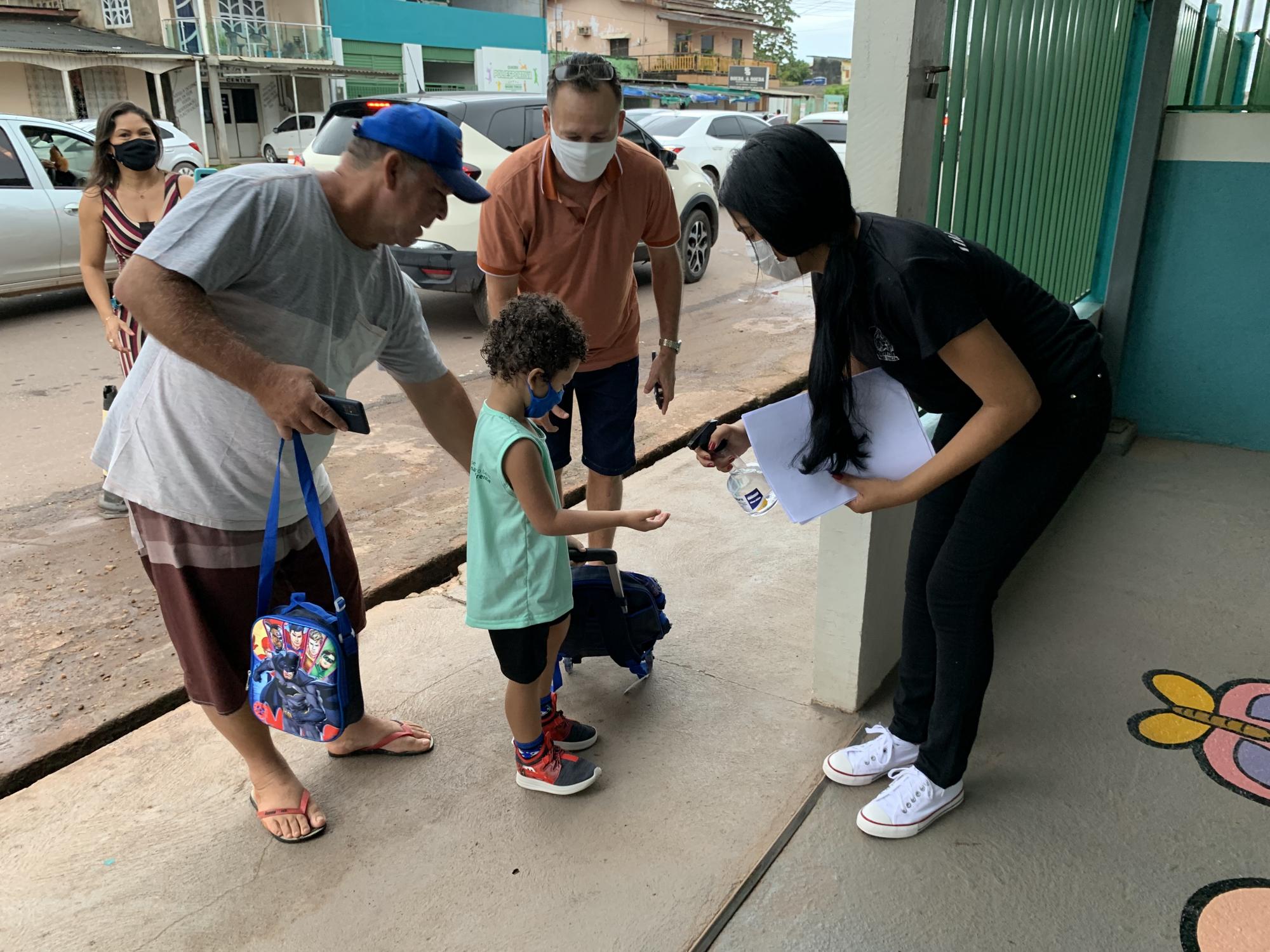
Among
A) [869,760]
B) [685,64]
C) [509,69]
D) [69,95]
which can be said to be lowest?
[869,760]

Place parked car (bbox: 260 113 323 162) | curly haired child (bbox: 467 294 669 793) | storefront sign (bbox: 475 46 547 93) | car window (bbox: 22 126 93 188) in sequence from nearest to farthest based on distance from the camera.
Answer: curly haired child (bbox: 467 294 669 793)
car window (bbox: 22 126 93 188)
parked car (bbox: 260 113 323 162)
storefront sign (bbox: 475 46 547 93)

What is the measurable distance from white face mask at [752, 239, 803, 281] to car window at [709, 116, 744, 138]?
47.3 feet

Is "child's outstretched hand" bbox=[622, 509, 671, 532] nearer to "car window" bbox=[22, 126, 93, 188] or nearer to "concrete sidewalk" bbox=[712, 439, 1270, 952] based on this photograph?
"concrete sidewalk" bbox=[712, 439, 1270, 952]

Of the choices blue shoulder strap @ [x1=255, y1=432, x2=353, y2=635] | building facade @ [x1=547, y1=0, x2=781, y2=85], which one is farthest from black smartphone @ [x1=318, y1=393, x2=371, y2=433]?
building facade @ [x1=547, y1=0, x2=781, y2=85]

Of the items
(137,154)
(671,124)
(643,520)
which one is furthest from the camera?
(671,124)

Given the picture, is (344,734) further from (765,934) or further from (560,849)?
(765,934)

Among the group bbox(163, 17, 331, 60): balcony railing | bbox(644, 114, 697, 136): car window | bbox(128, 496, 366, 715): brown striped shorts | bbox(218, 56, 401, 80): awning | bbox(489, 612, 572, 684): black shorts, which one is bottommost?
bbox(489, 612, 572, 684): black shorts

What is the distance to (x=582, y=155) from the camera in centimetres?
294

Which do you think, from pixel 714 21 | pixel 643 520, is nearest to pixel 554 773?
pixel 643 520

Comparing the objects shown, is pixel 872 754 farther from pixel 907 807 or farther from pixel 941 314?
pixel 941 314

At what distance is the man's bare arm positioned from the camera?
1815mm

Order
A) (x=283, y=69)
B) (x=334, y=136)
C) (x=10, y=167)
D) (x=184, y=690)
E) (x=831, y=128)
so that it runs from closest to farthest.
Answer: (x=184, y=690) < (x=334, y=136) < (x=10, y=167) < (x=831, y=128) < (x=283, y=69)

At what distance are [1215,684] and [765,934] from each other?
65.5 inches

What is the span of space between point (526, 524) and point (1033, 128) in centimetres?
234
